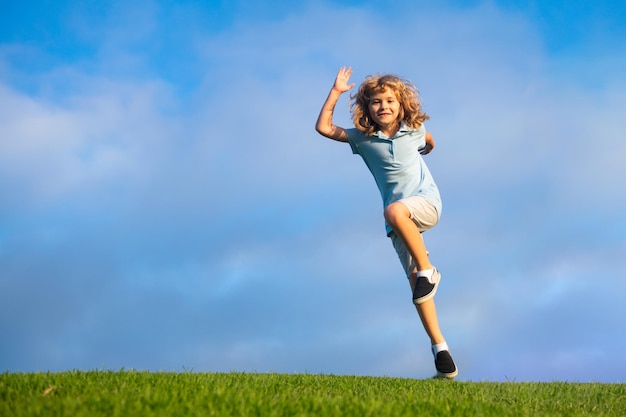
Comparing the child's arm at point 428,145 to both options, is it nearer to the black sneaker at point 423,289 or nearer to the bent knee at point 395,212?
the bent knee at point 395,212

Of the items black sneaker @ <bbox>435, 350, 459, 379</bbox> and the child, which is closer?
the child

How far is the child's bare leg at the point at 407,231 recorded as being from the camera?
668 cm

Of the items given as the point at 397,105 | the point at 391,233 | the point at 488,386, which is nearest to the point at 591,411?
the point at 488,386

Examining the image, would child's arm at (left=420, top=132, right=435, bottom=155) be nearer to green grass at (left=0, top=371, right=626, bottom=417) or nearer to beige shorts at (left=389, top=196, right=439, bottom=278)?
beige shorts at (left=389, top=196, right=439, bottom=278)

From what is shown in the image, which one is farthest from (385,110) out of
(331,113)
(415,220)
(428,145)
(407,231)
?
(407,231)

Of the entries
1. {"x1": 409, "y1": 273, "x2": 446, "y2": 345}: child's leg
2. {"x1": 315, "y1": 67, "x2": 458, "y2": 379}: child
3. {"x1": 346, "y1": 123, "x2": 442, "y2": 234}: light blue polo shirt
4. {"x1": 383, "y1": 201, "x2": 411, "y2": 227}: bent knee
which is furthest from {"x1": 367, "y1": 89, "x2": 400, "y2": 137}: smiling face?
{"x1": 409, "y1": 273, "x2": 446, "y2": 345}: child's leg

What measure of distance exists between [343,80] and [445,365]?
3.33 m

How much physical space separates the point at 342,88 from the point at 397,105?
65cm

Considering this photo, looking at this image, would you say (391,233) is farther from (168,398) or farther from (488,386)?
(168,398)

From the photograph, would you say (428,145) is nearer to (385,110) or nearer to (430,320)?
(385,110)

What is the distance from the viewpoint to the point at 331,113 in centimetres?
745

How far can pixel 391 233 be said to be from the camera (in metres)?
7.32

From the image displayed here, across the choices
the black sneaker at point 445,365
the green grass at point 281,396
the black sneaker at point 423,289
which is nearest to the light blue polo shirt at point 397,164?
the black sneaker at point 423,289

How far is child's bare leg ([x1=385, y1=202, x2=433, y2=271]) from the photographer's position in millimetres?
6680
